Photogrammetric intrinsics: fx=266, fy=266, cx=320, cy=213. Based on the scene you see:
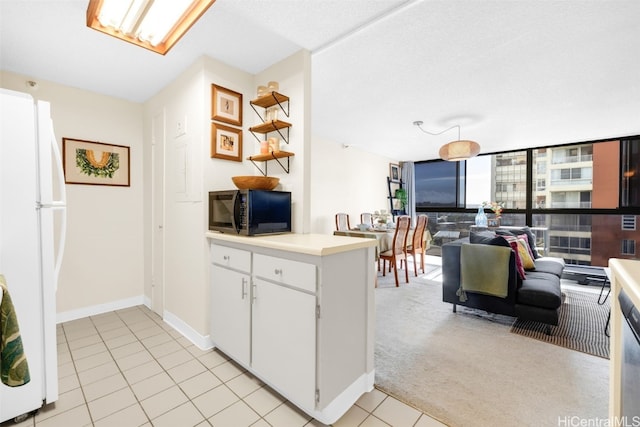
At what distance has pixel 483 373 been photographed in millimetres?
1891

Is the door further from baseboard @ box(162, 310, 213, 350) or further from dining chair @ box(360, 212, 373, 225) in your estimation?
dining chair @ box(360, 212, 373, 225)

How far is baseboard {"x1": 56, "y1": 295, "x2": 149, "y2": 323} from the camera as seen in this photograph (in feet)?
8.93

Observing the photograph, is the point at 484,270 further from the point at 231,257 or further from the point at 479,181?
the point at 479,181

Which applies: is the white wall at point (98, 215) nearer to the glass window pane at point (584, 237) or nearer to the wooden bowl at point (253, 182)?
the wooden bowl at point (253, 182)

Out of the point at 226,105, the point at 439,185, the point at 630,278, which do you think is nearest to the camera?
the point at 630,278

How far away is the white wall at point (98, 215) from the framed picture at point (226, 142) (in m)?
1.63

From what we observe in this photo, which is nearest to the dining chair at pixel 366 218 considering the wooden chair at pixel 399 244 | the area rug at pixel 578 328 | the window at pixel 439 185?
the wooden chair at pixel 399 244

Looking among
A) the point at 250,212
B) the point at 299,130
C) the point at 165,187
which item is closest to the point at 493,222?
the point at 299,130

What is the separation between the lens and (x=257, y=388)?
173 cm

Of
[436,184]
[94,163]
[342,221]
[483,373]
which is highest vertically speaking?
[436,184]

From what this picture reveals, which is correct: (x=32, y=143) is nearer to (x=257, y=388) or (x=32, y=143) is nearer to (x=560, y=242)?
(x=257, y=388)

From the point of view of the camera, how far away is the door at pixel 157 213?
110 inches

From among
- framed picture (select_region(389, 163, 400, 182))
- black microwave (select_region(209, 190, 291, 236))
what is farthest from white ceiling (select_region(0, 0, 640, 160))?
framed picture (select_region(389, 163, 400, 182))

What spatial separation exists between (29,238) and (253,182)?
1.29 metres
